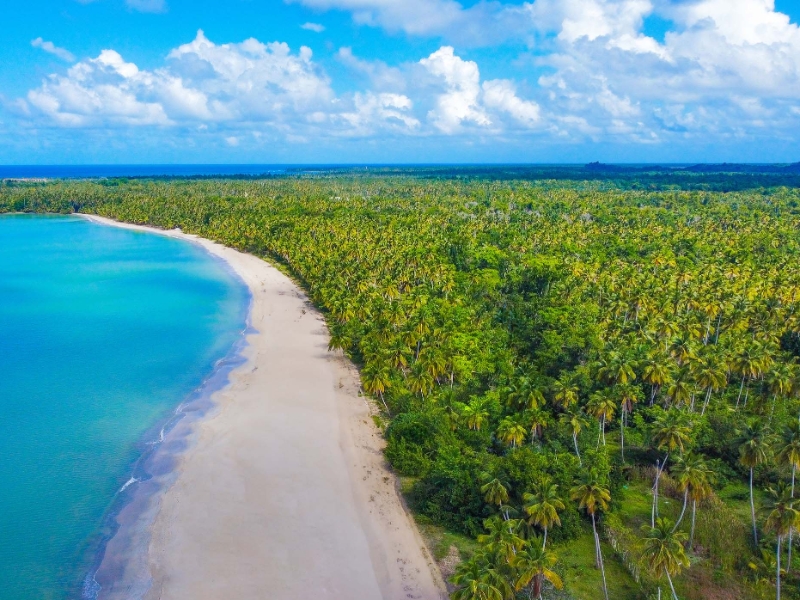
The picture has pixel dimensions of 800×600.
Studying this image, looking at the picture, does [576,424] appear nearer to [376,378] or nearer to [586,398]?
[586,398]

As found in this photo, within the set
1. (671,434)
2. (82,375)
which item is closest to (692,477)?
(671,434)

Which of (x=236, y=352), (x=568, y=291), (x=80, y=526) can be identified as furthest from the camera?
(x=568, y=291)

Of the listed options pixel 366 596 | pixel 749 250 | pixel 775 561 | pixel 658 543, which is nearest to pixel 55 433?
pixel 366 596

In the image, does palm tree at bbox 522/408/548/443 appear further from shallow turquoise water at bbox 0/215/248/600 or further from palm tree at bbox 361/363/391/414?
shallow turquoise water at bbox 0/215/248/600

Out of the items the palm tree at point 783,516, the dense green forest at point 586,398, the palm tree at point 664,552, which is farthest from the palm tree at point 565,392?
the palm tree at point 664,552

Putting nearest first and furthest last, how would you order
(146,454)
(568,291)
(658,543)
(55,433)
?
(658,543) → (146,454) → (55,433) → (568,291)

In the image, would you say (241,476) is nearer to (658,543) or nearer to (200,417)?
(200,417)

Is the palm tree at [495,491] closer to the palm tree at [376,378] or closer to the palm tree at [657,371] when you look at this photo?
the palm tree at [376,378]

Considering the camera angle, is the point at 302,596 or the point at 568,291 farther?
the point at 568,291
